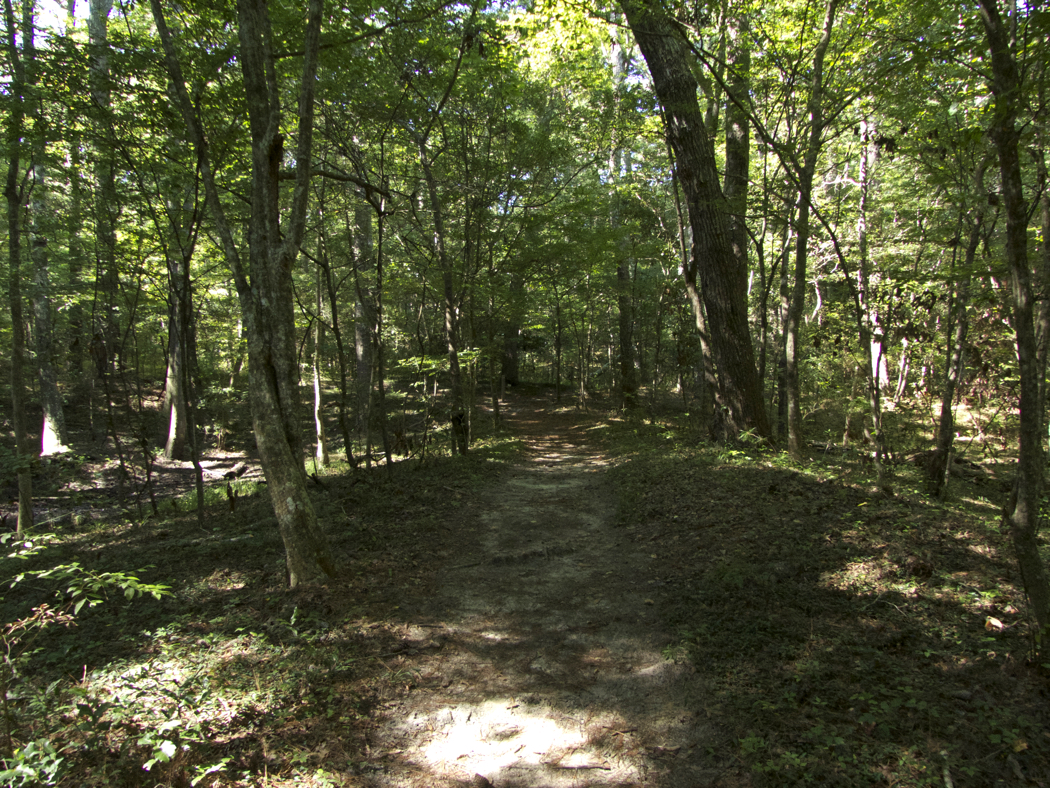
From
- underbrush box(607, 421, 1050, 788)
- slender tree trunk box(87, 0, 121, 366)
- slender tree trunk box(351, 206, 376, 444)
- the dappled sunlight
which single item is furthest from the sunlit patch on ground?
slender tree trunk box(351, 206, 376, 444)

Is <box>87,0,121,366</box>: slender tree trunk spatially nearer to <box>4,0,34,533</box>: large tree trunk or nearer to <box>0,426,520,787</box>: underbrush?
<box>4,0,34,533</box>: large tree trunk

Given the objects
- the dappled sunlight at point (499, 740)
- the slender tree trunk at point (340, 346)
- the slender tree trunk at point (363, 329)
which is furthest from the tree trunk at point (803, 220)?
the slender tree trunk at point (363, 329)

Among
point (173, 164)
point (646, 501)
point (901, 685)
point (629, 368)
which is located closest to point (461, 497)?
point (646, 501)

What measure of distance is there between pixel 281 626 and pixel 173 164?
7296 mm

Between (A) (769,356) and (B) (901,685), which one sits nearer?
(B) (901,685)

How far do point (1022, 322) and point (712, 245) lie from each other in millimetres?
6460

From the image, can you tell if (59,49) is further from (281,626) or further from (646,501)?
(646,501)

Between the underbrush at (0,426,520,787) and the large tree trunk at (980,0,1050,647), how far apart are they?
4.09 metres

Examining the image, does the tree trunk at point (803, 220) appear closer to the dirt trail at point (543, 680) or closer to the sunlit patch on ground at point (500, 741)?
the dirt trail at point (543, 680)

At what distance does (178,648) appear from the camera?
3971mm

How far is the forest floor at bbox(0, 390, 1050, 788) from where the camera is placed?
2.85 m

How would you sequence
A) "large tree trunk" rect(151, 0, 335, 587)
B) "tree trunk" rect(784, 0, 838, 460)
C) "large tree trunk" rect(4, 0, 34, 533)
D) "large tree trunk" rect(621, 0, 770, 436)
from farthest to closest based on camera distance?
"large tree trunk" rect(621, 0, 770, 436), "tree trunk" rect(784, 0, 838, 460), "large tree trunk" rect(4, 0, 34, 533), "large tree trunk" rect(151, 0, 335, 587)

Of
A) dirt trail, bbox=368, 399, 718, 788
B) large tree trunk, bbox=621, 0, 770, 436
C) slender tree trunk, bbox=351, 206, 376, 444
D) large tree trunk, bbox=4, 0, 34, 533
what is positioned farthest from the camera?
slender tree trunk, bbox=351, 206, 376, 444

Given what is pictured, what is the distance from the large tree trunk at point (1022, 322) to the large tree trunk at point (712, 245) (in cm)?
578
